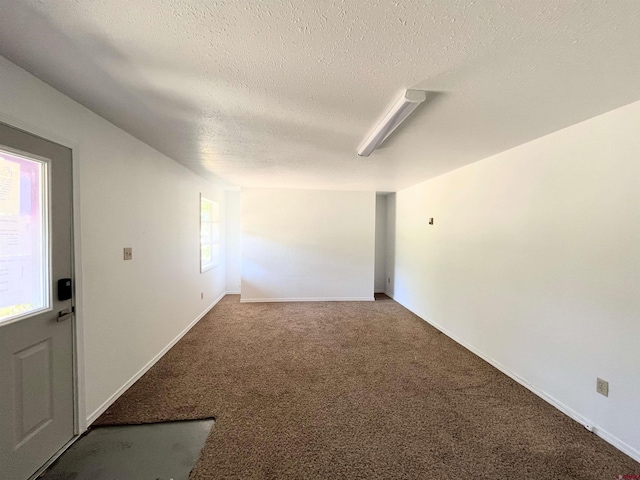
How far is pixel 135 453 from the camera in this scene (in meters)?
1.65

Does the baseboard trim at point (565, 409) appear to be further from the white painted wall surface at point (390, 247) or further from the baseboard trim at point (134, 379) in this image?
the baseboard trim at point (134, 379)

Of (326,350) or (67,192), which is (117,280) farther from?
(326,350)

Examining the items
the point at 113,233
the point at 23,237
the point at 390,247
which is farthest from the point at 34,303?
the point at 390,247

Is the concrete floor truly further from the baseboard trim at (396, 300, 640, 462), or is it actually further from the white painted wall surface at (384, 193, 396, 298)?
the white painted wall surface at (384, 193, 396, 298)

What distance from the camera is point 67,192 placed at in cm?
165

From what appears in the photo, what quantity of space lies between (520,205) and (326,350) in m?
2.59

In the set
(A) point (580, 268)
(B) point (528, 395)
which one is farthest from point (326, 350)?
(A) point (580, 268)

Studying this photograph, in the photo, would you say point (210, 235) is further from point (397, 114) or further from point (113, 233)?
point (397, 114)

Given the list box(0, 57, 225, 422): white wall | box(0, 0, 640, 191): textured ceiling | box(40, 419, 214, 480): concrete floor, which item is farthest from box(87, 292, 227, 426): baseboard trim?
box(0, 0, 640, 191): textured ceiling

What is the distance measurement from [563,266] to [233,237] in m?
5.41

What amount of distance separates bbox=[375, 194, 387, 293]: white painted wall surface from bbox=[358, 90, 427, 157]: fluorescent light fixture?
3.70m

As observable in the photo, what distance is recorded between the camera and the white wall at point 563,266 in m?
1.70

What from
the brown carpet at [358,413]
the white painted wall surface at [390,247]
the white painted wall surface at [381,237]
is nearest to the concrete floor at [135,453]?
the brown carpet at [358,413]

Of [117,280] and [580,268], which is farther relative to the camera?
[117,280]
